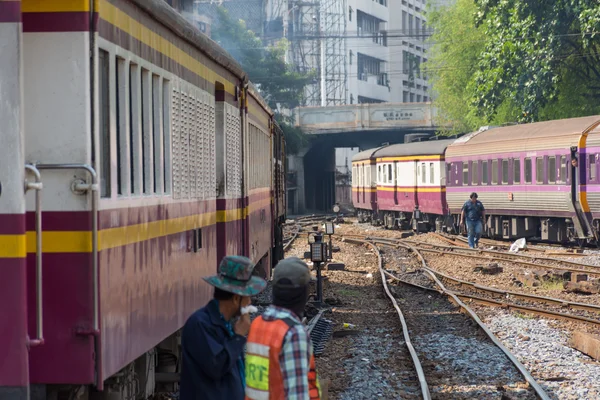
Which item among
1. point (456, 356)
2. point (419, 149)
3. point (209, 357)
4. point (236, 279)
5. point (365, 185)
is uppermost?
point (419, 149)

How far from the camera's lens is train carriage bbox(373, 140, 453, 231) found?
3566 cm

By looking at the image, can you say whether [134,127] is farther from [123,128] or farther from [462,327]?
[462,327]

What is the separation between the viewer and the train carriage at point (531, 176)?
1016 inches

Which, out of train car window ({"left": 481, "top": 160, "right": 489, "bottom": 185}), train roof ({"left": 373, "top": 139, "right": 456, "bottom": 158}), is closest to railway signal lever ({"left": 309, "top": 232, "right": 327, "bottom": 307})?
train car window ({"left": 481, "top": 160, "right": 489, "bottom": 185})

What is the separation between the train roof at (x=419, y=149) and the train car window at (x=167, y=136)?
2891cm

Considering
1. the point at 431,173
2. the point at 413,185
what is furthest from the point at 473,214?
the point at 413,185

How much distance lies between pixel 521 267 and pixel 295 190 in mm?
39207

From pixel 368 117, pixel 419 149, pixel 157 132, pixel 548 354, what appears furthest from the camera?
pixel 368 117

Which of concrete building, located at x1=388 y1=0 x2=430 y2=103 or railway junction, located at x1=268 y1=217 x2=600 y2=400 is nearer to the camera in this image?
railway junction, located at x1=268 y1=217 x2=600 y2=400

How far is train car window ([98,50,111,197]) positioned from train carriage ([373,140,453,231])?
29818 mm

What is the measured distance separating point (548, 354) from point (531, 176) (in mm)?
17574

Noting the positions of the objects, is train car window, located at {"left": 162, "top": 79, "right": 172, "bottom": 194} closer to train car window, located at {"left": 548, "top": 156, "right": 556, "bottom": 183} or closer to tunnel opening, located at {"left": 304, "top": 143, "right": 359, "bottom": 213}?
train car window, located at {"left": 548, "top": 156, "right": 556, "bottom": 183}

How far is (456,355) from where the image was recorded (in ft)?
38.0

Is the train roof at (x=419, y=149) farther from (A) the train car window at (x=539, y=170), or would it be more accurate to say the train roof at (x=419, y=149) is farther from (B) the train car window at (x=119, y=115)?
(B) the train car window at (x=119, y=115)
